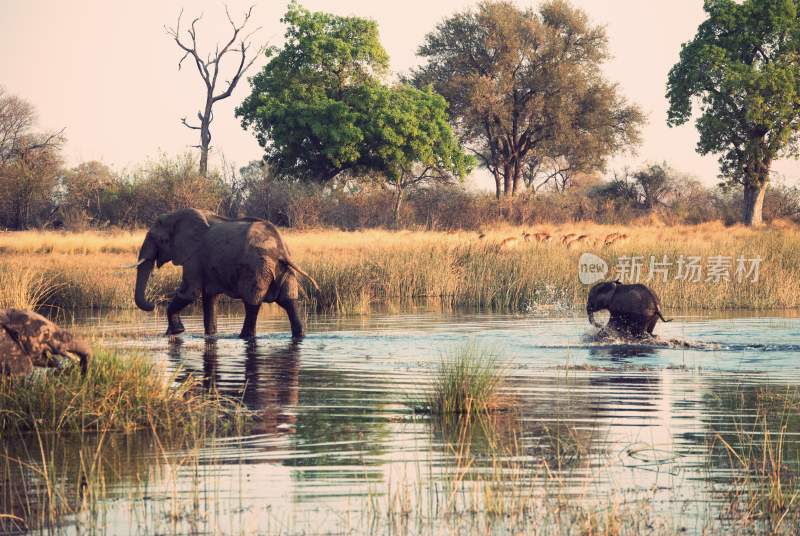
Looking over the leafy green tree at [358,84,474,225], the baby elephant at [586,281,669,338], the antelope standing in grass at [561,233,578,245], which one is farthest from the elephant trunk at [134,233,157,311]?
the leafy green tree at [358,84,474,225]

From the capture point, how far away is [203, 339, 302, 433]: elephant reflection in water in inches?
365

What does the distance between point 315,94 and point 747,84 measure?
16.5 m

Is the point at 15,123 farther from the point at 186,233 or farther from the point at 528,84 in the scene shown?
the point at 186,233

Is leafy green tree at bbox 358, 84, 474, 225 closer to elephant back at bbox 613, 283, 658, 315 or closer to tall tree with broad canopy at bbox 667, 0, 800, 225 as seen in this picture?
tall tree with broad canopy at bbox 667, 0, 800, 225

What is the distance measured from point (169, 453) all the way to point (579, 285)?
15.1 metres

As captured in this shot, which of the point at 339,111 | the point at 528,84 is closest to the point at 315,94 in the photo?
the point at 339,111

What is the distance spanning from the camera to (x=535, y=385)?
1107cm

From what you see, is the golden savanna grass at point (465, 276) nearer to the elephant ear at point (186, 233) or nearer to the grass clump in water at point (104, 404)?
the elephant ear at point (186, 233)

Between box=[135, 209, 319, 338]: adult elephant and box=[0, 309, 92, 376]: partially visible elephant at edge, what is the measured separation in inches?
252

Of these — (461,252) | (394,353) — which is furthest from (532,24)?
(394,353)

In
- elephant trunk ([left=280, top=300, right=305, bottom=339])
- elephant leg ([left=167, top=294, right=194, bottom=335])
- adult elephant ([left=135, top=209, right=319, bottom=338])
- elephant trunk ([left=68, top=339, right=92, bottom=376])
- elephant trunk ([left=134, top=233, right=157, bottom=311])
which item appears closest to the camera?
elephant trunk ([left=68, top=339, right=92, bottom=376])

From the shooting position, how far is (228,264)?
1560 centimetres

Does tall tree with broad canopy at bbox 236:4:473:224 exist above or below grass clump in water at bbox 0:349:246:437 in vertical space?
above

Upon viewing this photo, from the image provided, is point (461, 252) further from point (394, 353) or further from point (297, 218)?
point (297, 218)
